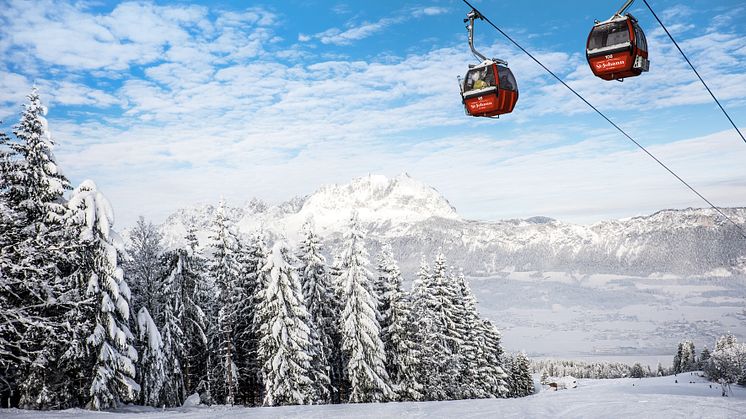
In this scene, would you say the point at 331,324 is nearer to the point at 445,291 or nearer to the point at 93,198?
the point at 445,291

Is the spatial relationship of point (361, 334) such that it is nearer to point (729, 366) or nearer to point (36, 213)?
point (36, 213)

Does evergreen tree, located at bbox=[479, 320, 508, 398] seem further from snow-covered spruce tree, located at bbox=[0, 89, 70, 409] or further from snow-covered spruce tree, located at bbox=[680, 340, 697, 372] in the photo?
snow-covered spruce tree, located at bbox=[680, 340, 697, 372]

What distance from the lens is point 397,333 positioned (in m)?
33.0

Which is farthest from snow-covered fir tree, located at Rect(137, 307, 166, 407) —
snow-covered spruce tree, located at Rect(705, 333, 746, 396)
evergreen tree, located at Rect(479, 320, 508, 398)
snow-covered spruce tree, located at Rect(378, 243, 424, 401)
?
snow-covered spruce tree, located at Rect(705, 333, 746, 396)

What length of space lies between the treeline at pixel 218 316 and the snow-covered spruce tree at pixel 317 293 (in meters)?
0.09

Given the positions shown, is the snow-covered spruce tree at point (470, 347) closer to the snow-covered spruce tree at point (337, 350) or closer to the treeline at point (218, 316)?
the treeline at point (218, 316)

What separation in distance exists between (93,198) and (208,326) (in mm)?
18684

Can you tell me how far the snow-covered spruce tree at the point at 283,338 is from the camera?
2702 cm

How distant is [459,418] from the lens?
12000 mm

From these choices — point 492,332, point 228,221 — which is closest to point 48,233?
point 228,221

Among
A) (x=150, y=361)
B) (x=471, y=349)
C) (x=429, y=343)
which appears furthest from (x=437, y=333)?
(x=150, y=361)

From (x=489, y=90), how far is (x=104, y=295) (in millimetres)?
Answer: 16966

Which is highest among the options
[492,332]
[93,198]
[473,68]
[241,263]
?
[473,68]

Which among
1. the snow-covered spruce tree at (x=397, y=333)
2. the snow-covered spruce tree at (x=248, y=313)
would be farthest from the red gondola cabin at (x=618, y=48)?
the snow-covered spruce tree at (x=248, y=313)
